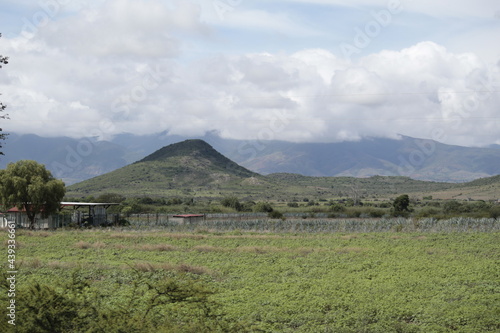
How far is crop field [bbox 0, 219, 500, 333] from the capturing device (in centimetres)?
1140

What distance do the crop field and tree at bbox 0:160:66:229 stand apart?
9.91m

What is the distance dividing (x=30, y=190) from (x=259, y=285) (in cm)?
3385

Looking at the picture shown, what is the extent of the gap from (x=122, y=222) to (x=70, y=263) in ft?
110

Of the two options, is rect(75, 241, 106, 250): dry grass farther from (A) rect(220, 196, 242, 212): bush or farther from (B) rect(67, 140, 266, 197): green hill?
(B) rect(67, 140, 266, 197): green hill

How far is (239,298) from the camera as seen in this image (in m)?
17.2

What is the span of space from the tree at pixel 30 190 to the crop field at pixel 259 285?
390 inches

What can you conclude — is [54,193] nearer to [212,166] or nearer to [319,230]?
[319,230]

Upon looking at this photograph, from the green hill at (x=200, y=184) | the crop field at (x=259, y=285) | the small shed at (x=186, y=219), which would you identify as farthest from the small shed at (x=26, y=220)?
the green hill at (x=200, y=184)

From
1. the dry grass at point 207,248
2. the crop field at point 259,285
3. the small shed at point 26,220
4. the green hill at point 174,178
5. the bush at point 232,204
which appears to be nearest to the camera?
the crop field at point 259,285

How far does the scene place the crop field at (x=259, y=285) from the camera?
1140 cm

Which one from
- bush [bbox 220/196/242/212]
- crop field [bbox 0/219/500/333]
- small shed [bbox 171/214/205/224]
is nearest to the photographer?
crop field [bbox 0/219/500/333]

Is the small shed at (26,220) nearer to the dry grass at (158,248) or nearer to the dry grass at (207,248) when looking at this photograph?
the dry grass at (158,248)

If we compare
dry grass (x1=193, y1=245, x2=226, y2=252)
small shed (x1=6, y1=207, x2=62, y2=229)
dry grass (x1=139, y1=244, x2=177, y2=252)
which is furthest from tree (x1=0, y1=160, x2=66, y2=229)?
dry grass (x1=193, y1=245, x2=226, y2=252)

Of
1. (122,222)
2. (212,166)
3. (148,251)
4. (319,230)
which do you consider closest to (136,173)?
(212,166)
